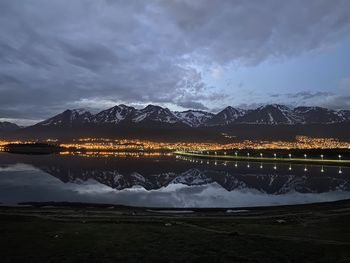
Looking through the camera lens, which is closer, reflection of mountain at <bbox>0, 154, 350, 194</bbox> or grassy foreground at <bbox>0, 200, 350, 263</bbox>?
grassy foreground at <bbox>0, 200, 350, 263</bbox>

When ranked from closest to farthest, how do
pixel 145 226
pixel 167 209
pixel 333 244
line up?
pixel 333 244 < pixel 145 226 < pixel 167 209

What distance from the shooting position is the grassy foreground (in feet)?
48.8

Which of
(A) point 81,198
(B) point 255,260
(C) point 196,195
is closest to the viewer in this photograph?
(B) point 255,260

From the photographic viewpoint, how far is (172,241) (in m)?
17.7

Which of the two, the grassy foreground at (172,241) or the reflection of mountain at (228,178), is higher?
the reflection of mountain at (228,178)

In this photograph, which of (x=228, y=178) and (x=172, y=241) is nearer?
(x=172, y=241)

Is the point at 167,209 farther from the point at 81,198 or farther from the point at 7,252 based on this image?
the point at 7,252

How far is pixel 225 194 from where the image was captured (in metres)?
48.7

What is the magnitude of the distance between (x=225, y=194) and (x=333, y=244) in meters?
32.0

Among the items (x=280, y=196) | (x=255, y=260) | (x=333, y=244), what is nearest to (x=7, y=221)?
(x=255, y=260)

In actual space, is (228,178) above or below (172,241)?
above

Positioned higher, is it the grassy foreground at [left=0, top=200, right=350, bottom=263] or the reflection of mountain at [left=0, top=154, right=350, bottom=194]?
the reflection of mountain at [left=0, top=154, right=350, bottom=194]

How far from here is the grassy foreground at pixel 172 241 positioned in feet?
48.8

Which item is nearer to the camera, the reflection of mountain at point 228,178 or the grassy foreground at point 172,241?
the grassy foreground at point 172,241
